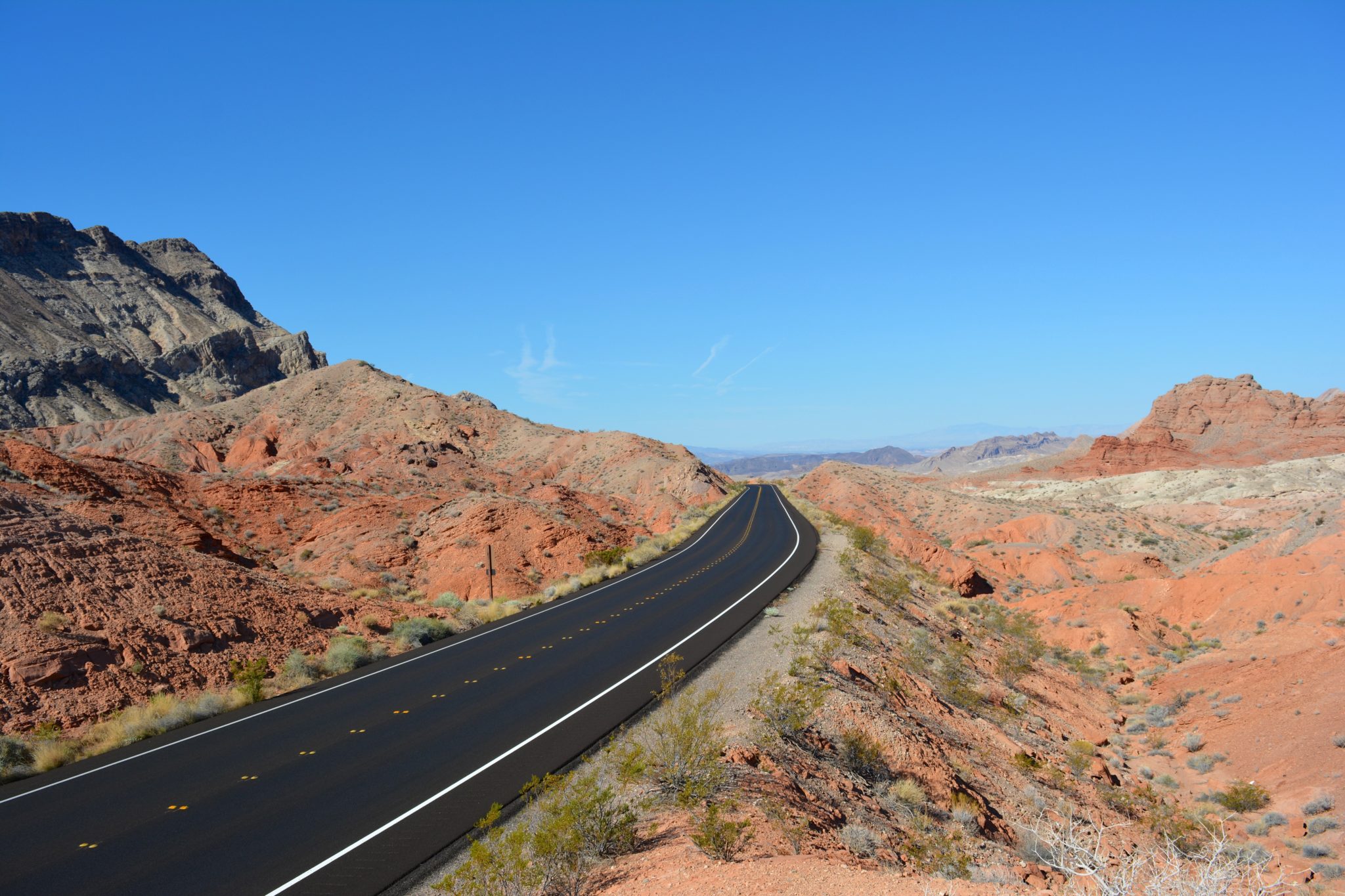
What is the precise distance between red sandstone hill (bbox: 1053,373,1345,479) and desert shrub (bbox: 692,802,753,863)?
11880 centimetres

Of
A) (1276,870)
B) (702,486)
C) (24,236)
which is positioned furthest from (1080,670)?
(24,236)

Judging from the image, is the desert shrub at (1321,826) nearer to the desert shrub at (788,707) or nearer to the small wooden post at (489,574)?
the desert shrub at (788,707)

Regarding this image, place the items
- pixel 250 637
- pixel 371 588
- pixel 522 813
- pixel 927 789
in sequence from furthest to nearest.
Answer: pixel 371 588, pixel 250 637, pixel 927 789, pixel 522 813

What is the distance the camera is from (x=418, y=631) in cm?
1933

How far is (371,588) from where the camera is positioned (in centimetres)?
3141

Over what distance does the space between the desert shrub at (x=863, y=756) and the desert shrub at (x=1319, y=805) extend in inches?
381

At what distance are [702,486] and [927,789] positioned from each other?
55.2m

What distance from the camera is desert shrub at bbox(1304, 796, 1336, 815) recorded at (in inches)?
565

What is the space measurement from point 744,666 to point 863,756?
3.73m

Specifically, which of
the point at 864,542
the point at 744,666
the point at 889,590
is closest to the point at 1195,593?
the point at 864,542

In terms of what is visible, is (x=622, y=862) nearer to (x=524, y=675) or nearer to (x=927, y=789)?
(x=927, y=789)

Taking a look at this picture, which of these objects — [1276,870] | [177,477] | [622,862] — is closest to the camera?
[622,862]

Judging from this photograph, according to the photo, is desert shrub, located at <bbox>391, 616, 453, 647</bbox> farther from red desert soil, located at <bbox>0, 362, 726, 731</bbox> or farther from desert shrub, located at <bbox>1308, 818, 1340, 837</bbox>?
desert shrub, located at <bbox>1308, 818, 1340, 837</bbox>

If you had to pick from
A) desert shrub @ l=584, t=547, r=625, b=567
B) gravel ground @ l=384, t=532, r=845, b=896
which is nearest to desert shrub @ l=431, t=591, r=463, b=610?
desert shrub @ l=584, t=547, r=625, b=567
